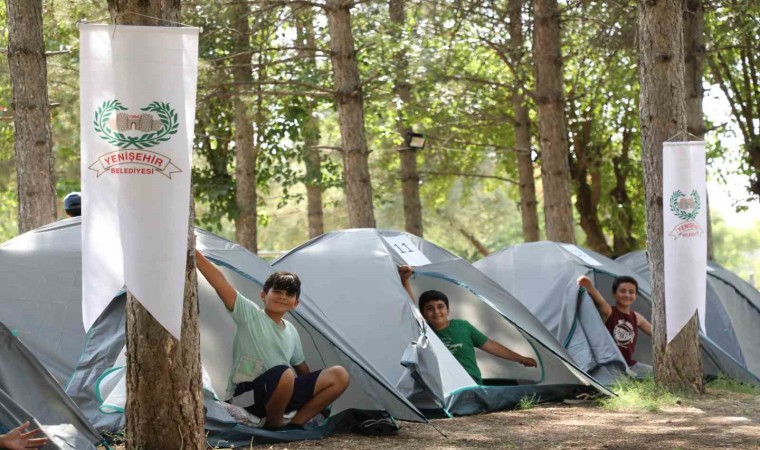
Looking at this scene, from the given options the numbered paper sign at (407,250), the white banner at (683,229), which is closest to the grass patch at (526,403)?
the white banner at (683,229)

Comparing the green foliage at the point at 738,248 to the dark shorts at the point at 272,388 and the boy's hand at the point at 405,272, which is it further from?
the dark shorts at the point at 272,388

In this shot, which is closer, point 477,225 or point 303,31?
Answer: point 303,31

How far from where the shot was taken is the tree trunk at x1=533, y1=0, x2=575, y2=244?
12.8m

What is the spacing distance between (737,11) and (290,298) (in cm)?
818

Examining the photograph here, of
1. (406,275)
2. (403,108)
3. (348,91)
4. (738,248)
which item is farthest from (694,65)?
(738,248)

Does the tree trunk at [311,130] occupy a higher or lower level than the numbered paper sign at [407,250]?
higher

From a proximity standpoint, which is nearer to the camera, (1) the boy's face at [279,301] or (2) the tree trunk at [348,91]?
(1) the boy's face at [279,301]

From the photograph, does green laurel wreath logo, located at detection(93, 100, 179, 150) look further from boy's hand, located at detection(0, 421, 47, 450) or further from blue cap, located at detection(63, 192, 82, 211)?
blue cap, located at detection(63, 192, 82, 211)

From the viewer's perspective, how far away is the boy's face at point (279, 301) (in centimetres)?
646

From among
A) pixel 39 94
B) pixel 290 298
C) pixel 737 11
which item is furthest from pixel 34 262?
pixel 737 11

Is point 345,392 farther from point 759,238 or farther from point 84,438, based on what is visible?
point 759,238

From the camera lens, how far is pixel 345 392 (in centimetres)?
690

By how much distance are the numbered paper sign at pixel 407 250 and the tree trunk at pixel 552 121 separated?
453cm

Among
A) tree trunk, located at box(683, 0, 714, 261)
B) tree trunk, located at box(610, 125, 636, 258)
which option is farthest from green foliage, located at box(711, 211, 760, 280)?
tree trunk, located at box(683, 0, 714, 261)
